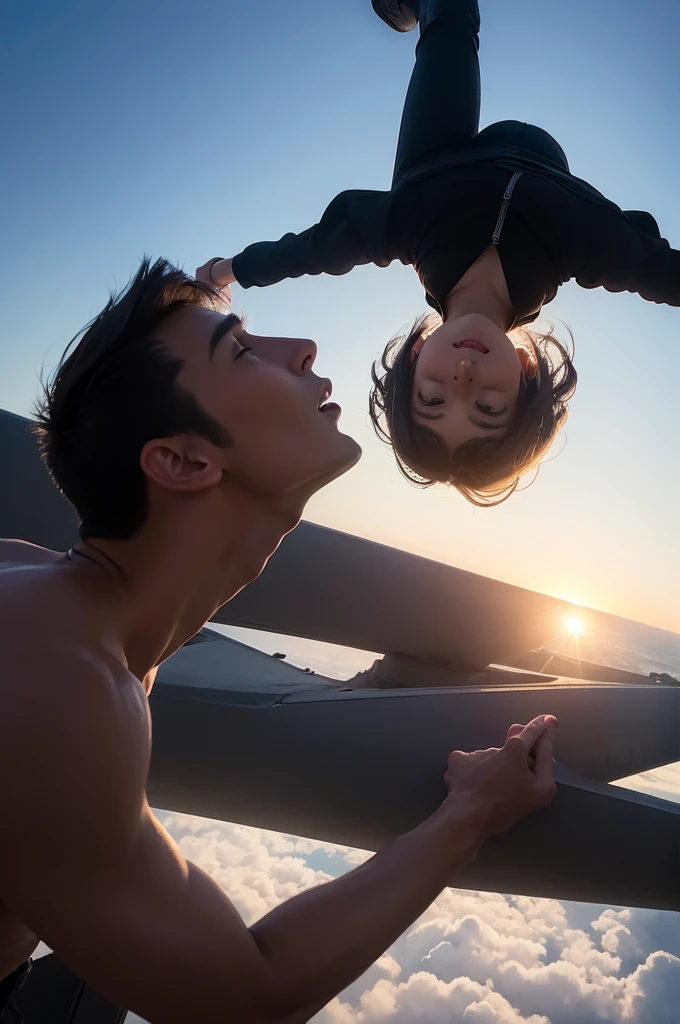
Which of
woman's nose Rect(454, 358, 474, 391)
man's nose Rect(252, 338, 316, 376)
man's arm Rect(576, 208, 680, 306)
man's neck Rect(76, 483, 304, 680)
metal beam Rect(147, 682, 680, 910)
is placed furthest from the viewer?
man's arm Rect(576, 208, 680, 306)

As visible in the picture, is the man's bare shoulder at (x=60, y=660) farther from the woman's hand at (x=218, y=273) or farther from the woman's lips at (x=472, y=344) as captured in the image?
the woman's hand at (x=218, y=273)

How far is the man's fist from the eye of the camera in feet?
3.24

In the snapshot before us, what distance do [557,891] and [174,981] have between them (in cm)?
87

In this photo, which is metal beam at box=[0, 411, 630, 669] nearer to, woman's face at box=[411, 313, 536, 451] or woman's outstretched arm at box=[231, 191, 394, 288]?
woman's face at box=[411, 313, 536, 451]

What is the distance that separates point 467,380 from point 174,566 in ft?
3.93

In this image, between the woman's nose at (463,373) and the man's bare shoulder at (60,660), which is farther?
the woman's nose at (463,373)

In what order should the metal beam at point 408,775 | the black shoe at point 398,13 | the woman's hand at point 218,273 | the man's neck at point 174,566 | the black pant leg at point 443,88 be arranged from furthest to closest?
the black shoe at point 398,13, the woman's hand at point 218,273, the black pant leg at point 443,88, the metal beam at point 408,775, the man's neck at point 174,566

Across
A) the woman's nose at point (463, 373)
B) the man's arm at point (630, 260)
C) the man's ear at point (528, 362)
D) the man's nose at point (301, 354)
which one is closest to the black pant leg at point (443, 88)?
the man's arm at point (630, 260)

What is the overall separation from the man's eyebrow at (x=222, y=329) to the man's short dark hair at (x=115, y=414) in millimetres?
55

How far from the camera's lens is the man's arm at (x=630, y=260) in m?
1.83

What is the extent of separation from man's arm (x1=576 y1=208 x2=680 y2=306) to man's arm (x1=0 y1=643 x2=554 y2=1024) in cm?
188

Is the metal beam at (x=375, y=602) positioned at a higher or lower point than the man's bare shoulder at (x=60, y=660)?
higher

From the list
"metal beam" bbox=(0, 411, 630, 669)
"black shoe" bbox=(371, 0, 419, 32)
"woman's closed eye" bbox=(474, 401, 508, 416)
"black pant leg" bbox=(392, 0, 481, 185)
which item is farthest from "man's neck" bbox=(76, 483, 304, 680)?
"black shoe" bbox=(371, 0, 419, 32)

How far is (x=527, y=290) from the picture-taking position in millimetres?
1957
